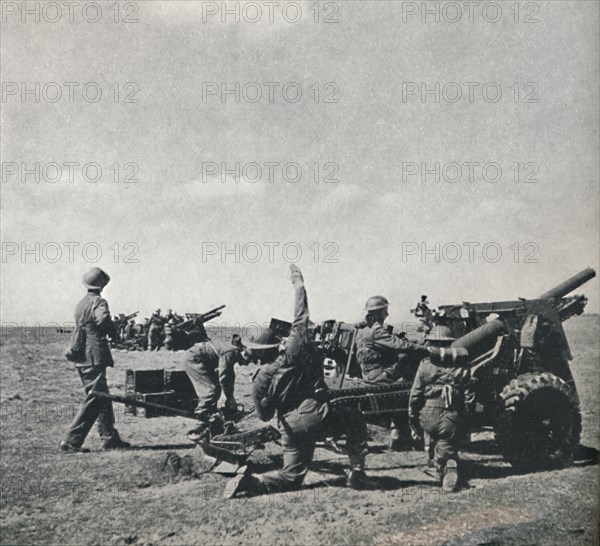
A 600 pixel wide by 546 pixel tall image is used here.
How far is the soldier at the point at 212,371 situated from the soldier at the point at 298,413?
52.3 inches

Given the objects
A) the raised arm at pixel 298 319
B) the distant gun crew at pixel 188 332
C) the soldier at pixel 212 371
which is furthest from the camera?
the distant gun crew at pixel 188 332

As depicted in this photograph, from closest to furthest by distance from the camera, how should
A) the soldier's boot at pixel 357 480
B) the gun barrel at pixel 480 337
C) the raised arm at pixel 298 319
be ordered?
the raised arm at pixel 298 319
the soldier's boot at pixel 357 480
the gun barrel at pixel 480 337

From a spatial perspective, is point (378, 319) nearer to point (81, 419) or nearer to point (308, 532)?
point (308, 532)

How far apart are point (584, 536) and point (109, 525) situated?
4675mm

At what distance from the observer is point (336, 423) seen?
618cm

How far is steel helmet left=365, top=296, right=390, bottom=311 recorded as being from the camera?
290 inches

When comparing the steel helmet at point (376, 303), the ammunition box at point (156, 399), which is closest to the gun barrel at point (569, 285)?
the steel helmet at point (376, 303)

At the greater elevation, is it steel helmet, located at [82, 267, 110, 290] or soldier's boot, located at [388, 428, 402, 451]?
steel helmet, located at [82, 267, 110, 290]

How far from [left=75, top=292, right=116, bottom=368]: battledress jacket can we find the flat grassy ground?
1262mm

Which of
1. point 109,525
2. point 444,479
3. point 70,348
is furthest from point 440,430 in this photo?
point 70,348

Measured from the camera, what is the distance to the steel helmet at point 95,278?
23.1 feet

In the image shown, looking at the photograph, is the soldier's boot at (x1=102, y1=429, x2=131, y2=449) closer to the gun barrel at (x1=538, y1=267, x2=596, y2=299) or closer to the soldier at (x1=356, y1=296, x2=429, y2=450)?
the soldier at (x1=356, y1=296, x2=429, y2=450)

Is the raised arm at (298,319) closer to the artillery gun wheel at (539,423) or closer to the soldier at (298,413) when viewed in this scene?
the soldier at (298,413)

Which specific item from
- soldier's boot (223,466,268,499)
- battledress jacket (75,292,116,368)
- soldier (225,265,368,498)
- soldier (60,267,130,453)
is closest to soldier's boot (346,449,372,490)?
soldier (225,265,368,498)
